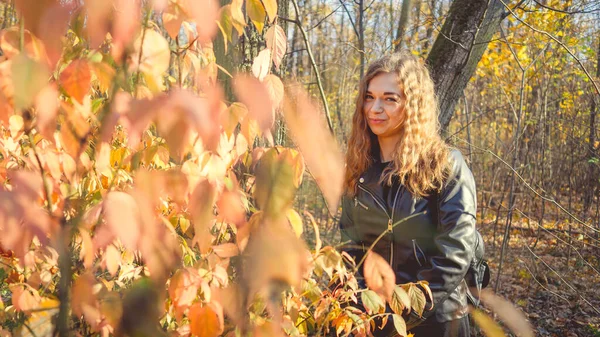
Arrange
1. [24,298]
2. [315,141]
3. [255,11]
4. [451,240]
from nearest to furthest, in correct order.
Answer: [315,141], [255,11], [24,298], [451,240]

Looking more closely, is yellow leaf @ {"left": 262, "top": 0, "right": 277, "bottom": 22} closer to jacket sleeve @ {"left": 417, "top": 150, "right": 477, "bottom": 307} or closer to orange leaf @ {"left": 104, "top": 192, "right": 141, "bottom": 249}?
orange leaf @ {"left": 104, "top": 192, "right": 141, "bottom": 249}

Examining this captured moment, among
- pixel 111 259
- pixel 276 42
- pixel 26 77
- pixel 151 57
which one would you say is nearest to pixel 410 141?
pixel 276 42

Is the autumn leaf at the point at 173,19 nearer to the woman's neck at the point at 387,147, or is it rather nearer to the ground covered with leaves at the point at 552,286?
the woman's neck at the point at 387,147

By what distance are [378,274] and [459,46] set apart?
2.38 m

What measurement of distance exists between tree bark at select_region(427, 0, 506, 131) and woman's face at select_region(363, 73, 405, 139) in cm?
125

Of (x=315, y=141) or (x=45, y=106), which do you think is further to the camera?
(x=45, y=106)

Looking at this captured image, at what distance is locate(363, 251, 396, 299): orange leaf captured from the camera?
4.19ft

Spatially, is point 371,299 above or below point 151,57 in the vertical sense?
below

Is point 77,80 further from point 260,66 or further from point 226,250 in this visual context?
point 226,250

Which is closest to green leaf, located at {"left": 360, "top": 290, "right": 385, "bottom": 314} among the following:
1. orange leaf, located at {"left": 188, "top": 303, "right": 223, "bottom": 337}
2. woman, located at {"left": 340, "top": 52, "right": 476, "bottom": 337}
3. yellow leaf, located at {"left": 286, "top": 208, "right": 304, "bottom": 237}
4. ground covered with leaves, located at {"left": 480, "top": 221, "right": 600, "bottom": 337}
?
yellow leaf, located at {"left": 286, "top": 208, "right": 304, "bottom": 237}

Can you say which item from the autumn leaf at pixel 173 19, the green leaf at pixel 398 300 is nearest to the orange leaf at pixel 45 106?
the autumn leaf at pixel 173 19

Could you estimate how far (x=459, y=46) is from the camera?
3203mm

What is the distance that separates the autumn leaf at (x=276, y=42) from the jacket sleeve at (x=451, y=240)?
1077 millimetres

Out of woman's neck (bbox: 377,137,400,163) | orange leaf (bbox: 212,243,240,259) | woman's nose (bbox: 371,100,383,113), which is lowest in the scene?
orange leaf (bbox: 212,243,240,259)
